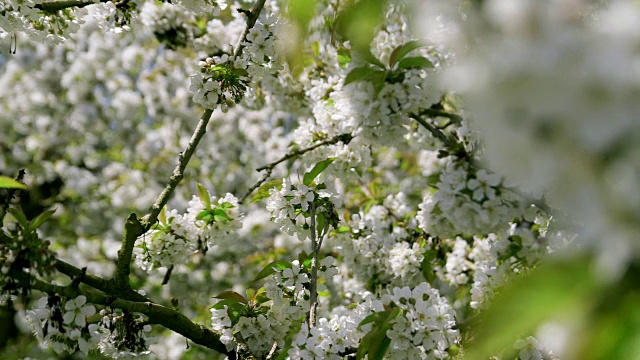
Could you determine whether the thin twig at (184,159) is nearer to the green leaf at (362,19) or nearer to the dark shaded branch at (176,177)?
the dark shaded branch at (176,177)

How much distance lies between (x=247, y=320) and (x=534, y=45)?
4.59ft

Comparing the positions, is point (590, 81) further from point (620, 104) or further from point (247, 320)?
point (247, 320)

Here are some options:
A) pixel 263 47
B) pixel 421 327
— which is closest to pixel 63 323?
pixel 421 327

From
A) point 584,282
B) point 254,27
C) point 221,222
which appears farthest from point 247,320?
point 584,282

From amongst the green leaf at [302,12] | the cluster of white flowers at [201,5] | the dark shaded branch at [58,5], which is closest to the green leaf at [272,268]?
the cluster of white flowers at [201,5]

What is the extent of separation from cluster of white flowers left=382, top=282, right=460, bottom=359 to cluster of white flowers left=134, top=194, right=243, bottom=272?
0.70 m

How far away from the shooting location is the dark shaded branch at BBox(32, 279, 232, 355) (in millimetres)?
1479

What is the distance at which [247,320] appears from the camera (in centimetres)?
176

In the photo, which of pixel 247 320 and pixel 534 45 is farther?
pixel 247 320

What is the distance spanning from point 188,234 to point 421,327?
941 mm

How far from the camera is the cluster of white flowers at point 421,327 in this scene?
1.61 m

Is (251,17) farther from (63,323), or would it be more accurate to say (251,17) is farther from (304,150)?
(63,323)

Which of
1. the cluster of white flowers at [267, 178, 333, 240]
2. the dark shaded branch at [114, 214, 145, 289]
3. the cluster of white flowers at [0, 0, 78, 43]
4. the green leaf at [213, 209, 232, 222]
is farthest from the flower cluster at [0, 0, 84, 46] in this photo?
the cluster of white flowers at [267, 178, 333, 240]

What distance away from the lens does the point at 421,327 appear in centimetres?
162
